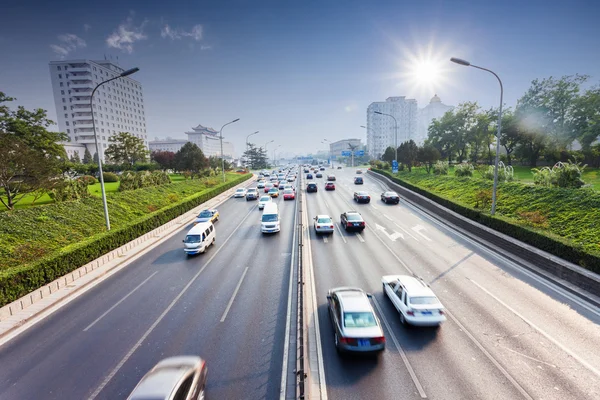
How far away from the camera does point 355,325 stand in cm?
916

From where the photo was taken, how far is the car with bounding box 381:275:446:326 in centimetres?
1027

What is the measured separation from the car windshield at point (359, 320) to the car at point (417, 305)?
1987mm

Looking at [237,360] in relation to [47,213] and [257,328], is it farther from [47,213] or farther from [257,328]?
[47,213]

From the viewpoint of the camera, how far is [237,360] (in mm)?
9180

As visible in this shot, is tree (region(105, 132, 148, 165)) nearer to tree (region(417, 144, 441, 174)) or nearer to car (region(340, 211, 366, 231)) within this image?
car (region(340, 211, 366, 231))

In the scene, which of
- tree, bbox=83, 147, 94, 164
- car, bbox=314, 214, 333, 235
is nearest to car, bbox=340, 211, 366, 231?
car, bbox=314, 214, 333, 235

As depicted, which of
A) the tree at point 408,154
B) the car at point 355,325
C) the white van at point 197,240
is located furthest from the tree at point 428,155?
the car at point 355,325

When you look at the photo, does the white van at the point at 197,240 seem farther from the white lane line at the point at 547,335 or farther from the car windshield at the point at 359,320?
the white lane line at the point at 547,335

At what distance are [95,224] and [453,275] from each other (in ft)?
92.1

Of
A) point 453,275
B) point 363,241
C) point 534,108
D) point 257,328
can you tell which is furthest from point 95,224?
point 534,108

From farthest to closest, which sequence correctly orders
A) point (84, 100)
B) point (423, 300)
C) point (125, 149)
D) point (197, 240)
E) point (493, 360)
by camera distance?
point (84, 100)
point (125, 149)
point (197, 240)
point (423, 300)
point (493, 360)

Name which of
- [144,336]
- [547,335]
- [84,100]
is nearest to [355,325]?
[547,335]

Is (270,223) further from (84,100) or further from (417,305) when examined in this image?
(84,100)

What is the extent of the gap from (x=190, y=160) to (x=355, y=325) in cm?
5328
